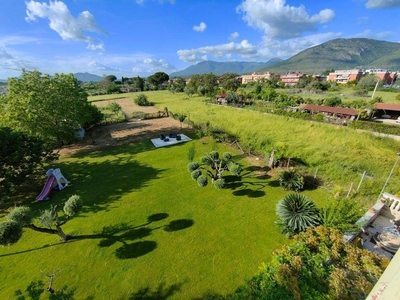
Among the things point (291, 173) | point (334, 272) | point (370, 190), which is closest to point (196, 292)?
point (334, 272)

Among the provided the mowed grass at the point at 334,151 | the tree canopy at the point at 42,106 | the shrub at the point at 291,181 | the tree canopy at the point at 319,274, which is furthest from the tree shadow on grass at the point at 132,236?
the tree canopy at the point at 42,106

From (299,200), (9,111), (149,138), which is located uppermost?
(9,111)

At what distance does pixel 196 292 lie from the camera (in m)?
6.32

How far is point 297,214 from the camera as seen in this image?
26.9 ft

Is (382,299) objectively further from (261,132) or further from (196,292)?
(261,132)

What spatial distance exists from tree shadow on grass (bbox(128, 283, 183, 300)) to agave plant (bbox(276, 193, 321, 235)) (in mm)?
5248

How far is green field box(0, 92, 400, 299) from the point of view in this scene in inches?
267

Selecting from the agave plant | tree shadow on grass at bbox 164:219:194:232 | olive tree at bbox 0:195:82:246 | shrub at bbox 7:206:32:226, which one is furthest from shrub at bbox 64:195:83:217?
the agave plant

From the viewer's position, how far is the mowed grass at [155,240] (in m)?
6.71

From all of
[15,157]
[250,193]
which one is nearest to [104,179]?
[15,157]

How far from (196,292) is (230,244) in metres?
2.44

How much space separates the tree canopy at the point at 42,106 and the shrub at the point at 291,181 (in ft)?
65.0

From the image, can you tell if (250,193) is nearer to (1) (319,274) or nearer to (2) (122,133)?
(1) (319,274)

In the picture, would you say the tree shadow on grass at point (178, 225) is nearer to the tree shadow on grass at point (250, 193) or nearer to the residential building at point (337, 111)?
the tree shadow on grass at point (250, 193)
